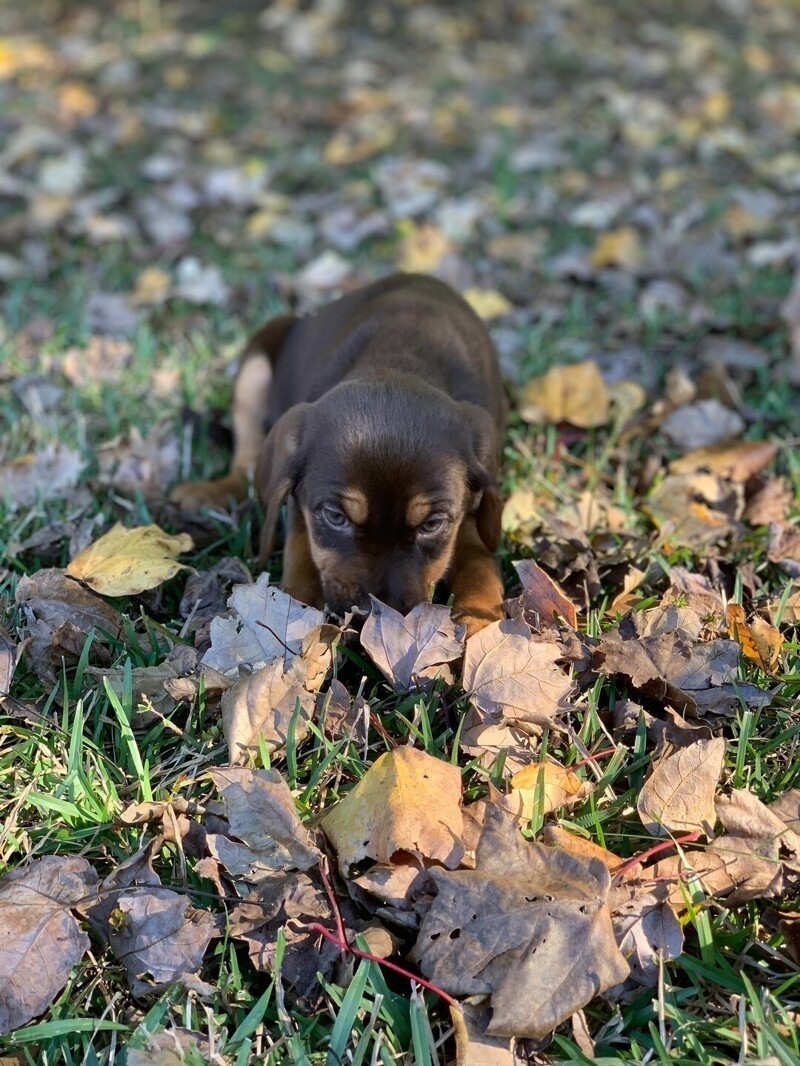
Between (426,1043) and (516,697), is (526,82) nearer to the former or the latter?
(516,697)

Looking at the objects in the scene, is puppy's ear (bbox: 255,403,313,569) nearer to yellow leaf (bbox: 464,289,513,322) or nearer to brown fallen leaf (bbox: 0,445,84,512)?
brown fallen leaf (bbox: 0,445,84,512)

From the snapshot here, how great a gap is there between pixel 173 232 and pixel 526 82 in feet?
15.1

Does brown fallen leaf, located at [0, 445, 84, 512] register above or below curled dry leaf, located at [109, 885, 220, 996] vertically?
below

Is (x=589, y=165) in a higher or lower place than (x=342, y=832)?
lower

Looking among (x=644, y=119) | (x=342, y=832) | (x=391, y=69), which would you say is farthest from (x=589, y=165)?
(x=342, y=832)

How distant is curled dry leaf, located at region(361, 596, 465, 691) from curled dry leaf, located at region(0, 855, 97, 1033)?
3.40 ft

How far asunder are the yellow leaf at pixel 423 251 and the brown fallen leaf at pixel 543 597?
370 centimetres

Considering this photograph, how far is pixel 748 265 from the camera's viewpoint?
6719 mm

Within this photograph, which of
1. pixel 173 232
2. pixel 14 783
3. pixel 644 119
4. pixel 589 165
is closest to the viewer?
pixel 14 783

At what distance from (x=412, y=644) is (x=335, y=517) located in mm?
583

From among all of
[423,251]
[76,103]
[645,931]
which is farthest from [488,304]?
[76,103]

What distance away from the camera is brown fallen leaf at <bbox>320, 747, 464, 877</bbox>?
2641mm

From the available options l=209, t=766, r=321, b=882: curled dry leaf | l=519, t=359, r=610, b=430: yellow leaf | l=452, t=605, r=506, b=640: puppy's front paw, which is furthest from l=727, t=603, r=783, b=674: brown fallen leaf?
l=519, t=359, r=610, b=430: yellow leaf

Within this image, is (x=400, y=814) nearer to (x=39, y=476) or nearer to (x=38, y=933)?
(x=38, y=933)
